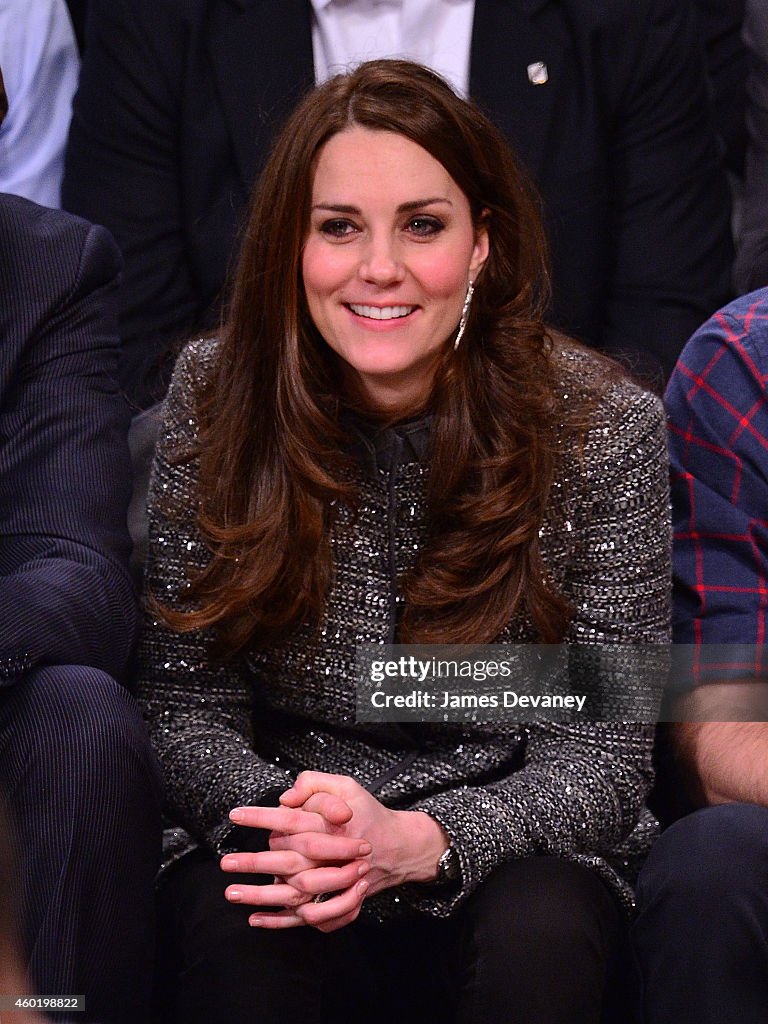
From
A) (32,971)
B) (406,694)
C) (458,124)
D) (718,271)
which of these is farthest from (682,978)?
(718,271)

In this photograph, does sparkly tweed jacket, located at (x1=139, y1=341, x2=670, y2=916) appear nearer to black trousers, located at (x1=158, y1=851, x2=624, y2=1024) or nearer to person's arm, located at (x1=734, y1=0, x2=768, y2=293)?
black trousers, located at (x1=158, y1=851, x2=624, y2=1024)

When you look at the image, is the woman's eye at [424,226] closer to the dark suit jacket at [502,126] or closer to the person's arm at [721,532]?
the person's arm at [721,532]

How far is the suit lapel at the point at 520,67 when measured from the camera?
7.11 ft

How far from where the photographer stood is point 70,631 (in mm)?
1461

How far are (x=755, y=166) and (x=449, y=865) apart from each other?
122 centimetres

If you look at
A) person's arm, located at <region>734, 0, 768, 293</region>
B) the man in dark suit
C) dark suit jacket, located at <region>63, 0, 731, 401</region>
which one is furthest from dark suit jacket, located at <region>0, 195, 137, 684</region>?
person's arm, located at <region>734, 0, 768, 293</region>

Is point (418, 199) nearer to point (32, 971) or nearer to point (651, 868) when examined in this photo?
point (651, 868)

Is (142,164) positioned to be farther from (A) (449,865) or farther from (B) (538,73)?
(A) (449,865)

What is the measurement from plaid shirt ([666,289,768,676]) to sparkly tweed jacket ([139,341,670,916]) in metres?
0.08

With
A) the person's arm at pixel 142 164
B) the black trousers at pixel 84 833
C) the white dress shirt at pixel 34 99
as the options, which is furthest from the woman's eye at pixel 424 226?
the white dress shirt at pixel 34 99

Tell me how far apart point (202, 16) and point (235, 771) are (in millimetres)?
1134

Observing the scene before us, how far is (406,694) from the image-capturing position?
1585 mm

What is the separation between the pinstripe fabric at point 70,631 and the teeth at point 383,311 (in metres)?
0.28

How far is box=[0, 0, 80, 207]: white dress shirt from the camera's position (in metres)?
2.23
